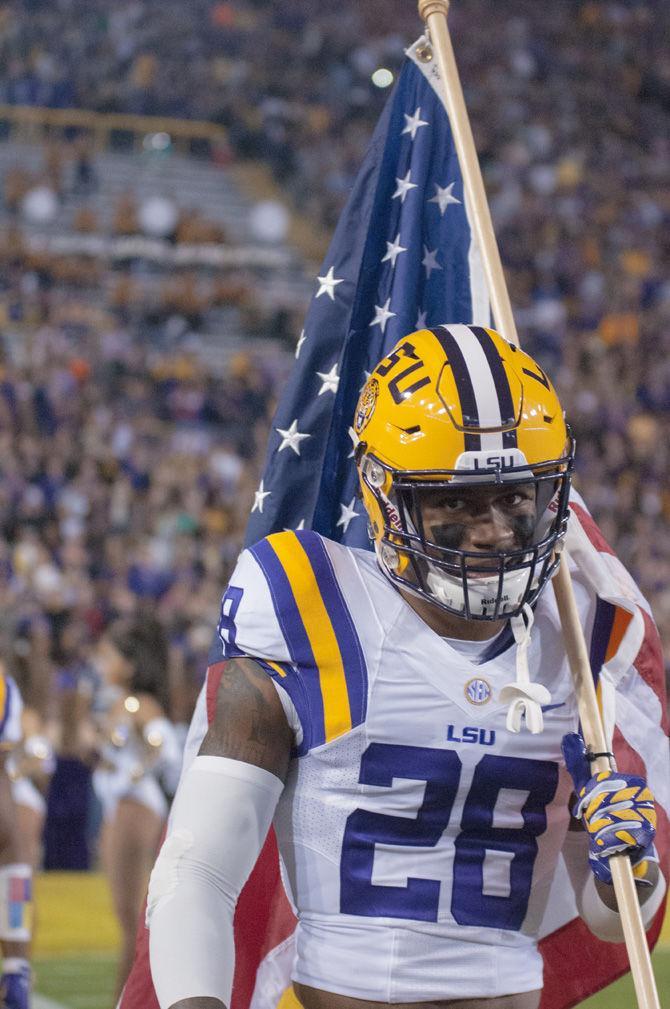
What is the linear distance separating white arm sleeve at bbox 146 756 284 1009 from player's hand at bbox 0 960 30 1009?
5.62 ft

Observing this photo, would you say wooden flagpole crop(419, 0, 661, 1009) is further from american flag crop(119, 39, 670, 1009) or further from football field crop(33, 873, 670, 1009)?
football field crop(33, 873, 670, 1009)

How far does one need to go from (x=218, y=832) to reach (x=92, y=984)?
5.04m

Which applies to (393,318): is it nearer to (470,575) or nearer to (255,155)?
(470,575)

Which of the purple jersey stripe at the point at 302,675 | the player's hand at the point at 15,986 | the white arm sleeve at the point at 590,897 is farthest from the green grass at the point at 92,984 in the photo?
the purple jersey stripe at the point at 302,675

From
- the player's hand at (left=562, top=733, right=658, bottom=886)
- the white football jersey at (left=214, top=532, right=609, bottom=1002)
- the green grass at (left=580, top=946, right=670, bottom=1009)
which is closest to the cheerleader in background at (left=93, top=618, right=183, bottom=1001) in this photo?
the green grass at (left=580, top=946, right=670, bottom=1009)

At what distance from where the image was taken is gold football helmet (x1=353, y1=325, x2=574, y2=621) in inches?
82.4

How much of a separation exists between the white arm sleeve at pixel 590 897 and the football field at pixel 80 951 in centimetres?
426

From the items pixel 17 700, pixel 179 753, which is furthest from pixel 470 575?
pixel 179 753

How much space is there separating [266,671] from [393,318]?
4.07ft

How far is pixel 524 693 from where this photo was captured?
207 centimetres

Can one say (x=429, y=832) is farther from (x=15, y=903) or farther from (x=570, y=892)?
(x=15, y=903)

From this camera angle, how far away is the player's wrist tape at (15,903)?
3.80m

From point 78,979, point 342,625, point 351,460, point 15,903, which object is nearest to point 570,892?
point 342,625

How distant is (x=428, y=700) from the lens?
209cm
